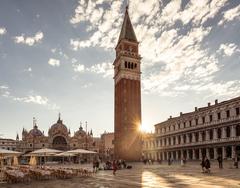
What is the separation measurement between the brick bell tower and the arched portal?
109ft

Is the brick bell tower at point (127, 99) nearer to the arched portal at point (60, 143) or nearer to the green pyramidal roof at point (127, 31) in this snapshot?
the green pyramidal roof at point (127, 31)

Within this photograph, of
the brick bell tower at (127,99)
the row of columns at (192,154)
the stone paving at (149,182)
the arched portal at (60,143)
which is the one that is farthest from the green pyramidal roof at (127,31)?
the stone paving at (149,182)

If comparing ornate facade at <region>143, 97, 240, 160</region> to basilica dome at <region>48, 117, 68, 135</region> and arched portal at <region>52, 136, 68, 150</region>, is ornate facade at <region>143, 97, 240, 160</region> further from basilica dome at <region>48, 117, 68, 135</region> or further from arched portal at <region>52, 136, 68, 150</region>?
basilica dome at <region>48, 117, 68, 135</region>

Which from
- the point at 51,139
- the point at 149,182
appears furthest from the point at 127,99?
the point at 149,182

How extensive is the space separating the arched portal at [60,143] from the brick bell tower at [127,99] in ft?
109

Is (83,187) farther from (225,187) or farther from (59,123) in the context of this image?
(59,123)

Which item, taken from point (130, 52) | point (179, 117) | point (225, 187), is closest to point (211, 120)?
point (179, 117)

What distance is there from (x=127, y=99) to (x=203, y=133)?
17.4m

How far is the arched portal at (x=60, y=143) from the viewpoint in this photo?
3730 inches

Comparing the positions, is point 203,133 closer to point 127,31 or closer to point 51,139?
point 127,31

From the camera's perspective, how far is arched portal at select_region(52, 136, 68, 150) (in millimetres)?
94750

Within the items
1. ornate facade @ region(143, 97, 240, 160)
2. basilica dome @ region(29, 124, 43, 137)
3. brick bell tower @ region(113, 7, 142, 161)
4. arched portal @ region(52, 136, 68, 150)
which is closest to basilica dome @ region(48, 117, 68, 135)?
arched portal @ region(52, 136, 68, 150)

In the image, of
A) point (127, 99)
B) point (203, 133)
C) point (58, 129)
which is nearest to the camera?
point (203, 133)

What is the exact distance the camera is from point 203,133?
60594 mm
